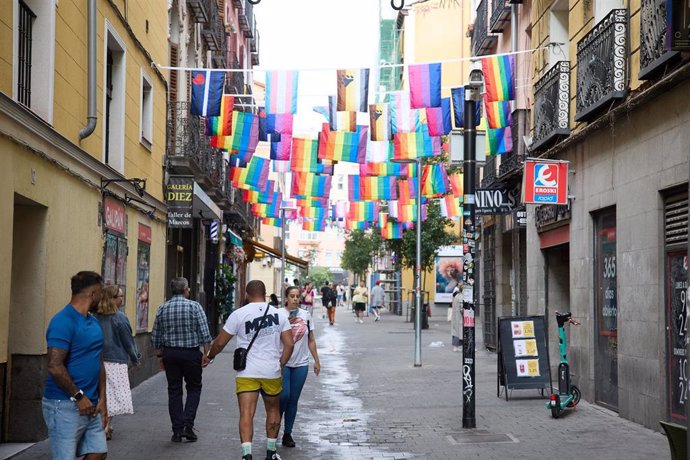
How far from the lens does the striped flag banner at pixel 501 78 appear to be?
742 inches

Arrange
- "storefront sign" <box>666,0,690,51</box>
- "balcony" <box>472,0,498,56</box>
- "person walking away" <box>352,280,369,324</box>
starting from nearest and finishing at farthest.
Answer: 1. "storefront sign" <box>666,0,690,51</box>
2. "balcony" <box>472,0,498,56</box>
3. "person walking away" <box>352,280,369,324</box>

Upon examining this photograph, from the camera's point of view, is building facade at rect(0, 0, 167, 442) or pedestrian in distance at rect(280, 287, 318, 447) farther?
pedestrian in distance at rect(280, 287, 318, 447)

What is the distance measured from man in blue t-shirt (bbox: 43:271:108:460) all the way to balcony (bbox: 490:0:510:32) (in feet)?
54.2

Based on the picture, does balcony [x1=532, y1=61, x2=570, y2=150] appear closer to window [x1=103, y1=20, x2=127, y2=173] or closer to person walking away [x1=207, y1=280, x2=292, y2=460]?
window [x1=103, y1=20, x2=127, y2=173]

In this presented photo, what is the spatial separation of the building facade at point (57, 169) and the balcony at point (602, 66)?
6.62m

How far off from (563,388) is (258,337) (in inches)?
210

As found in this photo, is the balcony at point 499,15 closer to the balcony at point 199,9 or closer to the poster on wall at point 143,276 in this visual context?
the balcony at point 199,9

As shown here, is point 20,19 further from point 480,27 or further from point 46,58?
point 480,27

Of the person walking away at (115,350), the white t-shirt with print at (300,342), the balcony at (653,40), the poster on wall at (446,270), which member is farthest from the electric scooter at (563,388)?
the poster on wall at (446,270)

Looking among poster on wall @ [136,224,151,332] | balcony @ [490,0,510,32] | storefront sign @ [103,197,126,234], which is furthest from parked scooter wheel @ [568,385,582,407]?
balcony @ [490,0,510,32]

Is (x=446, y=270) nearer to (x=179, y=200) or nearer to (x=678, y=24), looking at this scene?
(x=179, y=200)

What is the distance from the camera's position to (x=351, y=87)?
19.1m

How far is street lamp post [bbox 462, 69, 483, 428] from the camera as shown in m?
12.2

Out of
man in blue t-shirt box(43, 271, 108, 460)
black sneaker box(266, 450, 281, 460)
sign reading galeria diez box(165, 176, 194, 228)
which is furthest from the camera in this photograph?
sign reading galeria diez box(165, 176, 194, 228)
